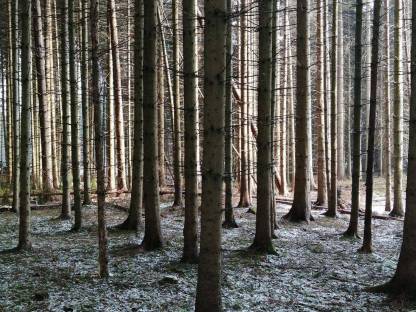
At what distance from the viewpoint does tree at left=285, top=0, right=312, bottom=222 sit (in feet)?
42.4

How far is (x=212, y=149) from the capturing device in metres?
5.02

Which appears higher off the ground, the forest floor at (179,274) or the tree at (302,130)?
the tree at (302,130)

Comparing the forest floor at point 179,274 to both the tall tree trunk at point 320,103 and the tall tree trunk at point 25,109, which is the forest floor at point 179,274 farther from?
the tall tree trunk at point 320,103

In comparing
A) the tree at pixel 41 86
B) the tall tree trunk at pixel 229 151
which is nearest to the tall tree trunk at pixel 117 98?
the tree at pixel 41 86

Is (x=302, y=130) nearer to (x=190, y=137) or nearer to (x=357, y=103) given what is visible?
(x=357, y=103)

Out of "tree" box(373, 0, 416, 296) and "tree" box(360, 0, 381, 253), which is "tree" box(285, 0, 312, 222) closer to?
"tree" box(360, 0, 381, 253)

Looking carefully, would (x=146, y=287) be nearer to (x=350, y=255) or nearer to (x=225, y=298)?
(x=225, y=298)

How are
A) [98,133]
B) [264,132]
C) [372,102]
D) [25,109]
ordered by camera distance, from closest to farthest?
[98,133], [25,109], [264,132], [372,102]

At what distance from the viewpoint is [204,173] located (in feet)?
16.5

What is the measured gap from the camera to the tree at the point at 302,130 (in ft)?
42.4

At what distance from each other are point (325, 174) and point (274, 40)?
660 centimetres

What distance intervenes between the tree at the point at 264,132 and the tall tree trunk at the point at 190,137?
162 centimetres

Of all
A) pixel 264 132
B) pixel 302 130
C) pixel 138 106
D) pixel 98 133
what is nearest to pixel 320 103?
pixel 302 130

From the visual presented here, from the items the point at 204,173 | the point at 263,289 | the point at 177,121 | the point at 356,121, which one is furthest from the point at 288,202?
the point at 204,173
